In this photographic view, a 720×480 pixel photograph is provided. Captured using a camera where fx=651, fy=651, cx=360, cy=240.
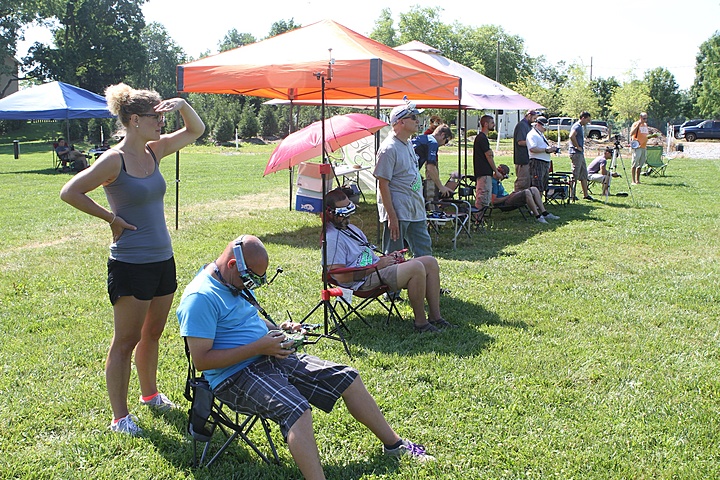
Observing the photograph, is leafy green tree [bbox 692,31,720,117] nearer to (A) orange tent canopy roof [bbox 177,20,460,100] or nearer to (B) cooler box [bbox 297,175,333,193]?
(B) cooler box [bbox 297,175,333,193]

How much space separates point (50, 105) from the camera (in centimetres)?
1947

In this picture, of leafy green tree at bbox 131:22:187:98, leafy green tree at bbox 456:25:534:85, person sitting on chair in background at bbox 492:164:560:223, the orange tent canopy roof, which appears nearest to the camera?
the orange tent canopy roof

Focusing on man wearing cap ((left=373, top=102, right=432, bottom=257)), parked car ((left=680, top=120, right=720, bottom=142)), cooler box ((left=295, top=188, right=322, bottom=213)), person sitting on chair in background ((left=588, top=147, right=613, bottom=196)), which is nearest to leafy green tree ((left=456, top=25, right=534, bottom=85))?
parked car ((left=680, top=120, right=720, bottom=142))

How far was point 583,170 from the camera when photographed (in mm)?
12867

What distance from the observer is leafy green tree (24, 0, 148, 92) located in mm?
48906

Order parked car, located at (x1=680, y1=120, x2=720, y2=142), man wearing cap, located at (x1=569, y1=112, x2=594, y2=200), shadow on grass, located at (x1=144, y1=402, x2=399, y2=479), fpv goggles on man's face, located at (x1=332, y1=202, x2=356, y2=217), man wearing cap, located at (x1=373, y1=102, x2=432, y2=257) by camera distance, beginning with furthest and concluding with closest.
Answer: parked car, located at (x1=680, y1=120, x2=720, y2=142)
man wearing cap, located at (x1=569, y1=112, x2=594, y2=200)
man wearing cap, located at (x1=373, y1=102, x2=432, y2=257)
fpv goggles on man's face, located at (x1=332, y1=202, x2=356, y2=217)
shadow on grass, located at (x1=144, y1=402, x2=399, y2=479)

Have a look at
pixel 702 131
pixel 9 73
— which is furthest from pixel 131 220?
pixel 9 73

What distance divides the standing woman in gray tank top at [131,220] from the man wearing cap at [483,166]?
711cm

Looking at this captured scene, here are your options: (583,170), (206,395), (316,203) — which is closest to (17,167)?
(316,203)

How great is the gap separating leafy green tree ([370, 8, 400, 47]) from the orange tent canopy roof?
74053 millimetres

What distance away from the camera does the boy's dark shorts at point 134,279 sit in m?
3.27

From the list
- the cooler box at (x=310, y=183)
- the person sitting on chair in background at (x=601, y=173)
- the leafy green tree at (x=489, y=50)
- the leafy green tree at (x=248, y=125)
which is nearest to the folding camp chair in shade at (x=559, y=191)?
the person sitting on chair in background at (x=601, y=173)

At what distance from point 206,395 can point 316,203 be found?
7275mm

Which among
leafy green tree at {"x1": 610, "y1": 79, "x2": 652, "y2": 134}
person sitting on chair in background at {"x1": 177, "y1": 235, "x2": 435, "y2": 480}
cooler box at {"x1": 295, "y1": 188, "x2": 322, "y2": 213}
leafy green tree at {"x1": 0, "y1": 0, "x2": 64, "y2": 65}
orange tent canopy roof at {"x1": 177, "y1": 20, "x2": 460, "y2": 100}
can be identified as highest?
leafy green tree at {"x1": 0, "y1": 0, "x2": 64, "y2": 65}
